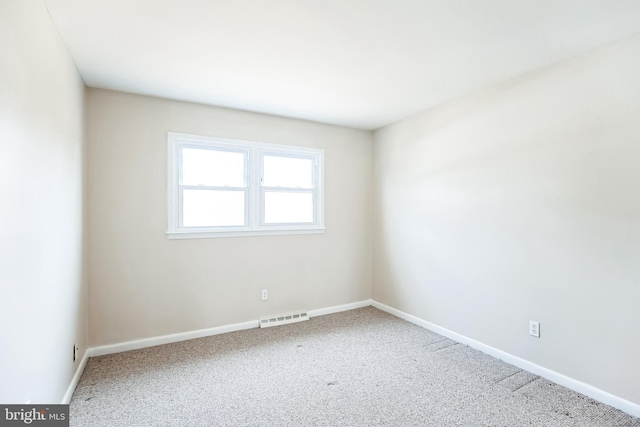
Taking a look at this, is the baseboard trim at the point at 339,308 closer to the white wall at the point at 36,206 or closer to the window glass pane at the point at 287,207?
the window glass pane at the point at 287,207

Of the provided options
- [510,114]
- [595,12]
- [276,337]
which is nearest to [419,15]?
[595,12]

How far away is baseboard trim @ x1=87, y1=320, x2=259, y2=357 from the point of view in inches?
111

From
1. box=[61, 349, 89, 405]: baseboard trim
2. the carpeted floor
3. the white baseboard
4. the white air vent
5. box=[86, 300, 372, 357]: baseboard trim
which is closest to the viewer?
the carpeted floor

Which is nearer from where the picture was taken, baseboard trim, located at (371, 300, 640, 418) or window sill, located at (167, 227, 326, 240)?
baseboard trim, located at (371, 300, 640, 418)

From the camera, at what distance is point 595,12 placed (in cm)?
176

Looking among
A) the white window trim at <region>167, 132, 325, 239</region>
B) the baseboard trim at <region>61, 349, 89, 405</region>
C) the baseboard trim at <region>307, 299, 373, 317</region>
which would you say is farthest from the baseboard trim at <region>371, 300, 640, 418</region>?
the baseboard trim at <region>61, 349, 89, 405</region>

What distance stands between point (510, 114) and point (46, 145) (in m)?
3.34

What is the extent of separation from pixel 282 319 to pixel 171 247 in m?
1.48

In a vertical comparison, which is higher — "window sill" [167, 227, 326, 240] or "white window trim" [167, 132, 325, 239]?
"white window trim" [167, 132, 325, 239]

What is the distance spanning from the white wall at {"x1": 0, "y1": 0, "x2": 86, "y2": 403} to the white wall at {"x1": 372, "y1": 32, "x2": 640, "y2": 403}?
3235 mm

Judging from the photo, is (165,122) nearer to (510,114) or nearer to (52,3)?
(52,3)

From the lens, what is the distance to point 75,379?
7.54ft

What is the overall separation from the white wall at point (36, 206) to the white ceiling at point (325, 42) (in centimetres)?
31

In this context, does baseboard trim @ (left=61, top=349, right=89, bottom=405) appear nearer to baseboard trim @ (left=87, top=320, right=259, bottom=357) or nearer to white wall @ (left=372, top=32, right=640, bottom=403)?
baseboard trim @ (left=87, top=320, right=259, bottom=357)
